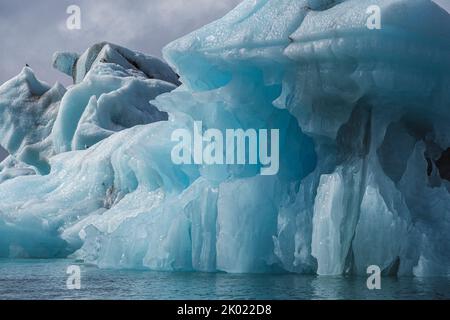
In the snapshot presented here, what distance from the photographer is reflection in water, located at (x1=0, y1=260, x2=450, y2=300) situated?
247 inches

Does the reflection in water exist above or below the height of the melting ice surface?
below

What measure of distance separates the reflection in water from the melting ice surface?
1.47 feet

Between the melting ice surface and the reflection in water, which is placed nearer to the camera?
the reflection in water

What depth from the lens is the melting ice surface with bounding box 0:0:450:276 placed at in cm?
788

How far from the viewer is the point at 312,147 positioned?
910 cm

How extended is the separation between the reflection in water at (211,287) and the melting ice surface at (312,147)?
0.45 metres

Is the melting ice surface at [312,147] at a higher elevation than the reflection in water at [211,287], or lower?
higher

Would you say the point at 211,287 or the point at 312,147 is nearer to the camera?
the point at 211,287

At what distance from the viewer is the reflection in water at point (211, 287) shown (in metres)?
6.27

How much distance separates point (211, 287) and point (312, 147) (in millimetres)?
2757

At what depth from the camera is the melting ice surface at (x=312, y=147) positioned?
7879 millimetres

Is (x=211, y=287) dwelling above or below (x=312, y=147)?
below

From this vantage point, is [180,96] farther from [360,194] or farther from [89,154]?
[89,154]

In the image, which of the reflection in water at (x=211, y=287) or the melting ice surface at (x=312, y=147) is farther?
the melting ice surface at (x=312, y=147)
